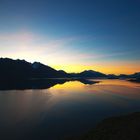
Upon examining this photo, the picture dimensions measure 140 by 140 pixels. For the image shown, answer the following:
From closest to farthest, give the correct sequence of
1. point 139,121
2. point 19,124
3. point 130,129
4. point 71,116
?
point 130,129 → point 139,121 → point 19,124 → point 71,116

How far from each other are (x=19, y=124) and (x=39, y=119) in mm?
4896

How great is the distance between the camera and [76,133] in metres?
26.3

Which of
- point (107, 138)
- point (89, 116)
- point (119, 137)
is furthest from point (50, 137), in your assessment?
point (89, 116)

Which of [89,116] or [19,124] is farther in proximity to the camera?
[89,116]

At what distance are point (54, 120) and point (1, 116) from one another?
12.0 metres

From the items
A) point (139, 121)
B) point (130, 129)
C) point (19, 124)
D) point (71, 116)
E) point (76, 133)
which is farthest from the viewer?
point (71, 116)

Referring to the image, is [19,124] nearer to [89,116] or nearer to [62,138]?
[62,138]

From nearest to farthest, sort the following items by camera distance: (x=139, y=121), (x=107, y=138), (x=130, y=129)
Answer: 1. (x=107, y=138)
2. (x=130, y=129)
3. (x=139, y=121)

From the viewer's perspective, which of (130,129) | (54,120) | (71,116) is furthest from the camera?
(71,116)

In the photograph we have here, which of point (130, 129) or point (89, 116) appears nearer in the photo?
point (130, 129)

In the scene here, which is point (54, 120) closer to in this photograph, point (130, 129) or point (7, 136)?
point (7, 136)

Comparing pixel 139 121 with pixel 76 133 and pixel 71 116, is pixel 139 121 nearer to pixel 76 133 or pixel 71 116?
pixel 76 133

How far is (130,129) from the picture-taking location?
24.2 metres

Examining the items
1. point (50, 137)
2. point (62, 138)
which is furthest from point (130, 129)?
point (50, 137)
